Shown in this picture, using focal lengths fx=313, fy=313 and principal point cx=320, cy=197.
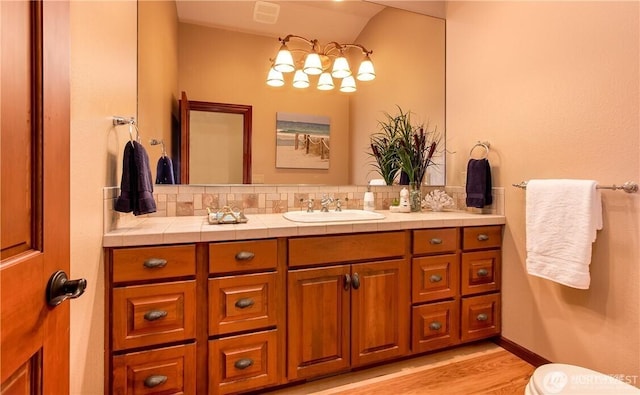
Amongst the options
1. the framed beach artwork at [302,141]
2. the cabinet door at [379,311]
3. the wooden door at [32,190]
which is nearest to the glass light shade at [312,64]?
the framed beach artwork at [302,141]

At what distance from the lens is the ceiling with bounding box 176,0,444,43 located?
2049mm

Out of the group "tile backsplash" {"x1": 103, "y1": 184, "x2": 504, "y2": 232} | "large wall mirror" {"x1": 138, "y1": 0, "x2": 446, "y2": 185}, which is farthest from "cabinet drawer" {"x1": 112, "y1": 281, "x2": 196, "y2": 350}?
"large wall mirror" {"x1": 138, "y1": 0, "x2": 446, "y2": 185}

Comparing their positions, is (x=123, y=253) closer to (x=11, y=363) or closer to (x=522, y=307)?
(x=11, y=363)

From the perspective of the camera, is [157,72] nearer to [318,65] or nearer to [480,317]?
[318,65]

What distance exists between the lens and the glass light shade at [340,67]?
235 centimetres

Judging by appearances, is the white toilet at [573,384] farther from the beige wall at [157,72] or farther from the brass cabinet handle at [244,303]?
the beige wall at [157,72]

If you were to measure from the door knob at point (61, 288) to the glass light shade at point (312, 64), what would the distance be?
6.54ft

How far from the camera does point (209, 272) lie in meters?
1.41

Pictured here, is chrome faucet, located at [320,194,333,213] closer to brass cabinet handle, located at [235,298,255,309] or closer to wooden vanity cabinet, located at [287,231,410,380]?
wooden vanity cabinet, located at [287,231,410,380]

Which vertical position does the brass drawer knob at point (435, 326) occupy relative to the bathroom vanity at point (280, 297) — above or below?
below

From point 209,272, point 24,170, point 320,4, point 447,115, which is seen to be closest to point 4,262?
point 24,170

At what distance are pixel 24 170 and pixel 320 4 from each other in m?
2.27

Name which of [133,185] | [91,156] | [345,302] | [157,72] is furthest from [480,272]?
[157,72]

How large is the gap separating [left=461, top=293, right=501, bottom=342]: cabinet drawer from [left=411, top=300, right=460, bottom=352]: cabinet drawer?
0.06 m
